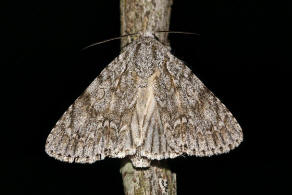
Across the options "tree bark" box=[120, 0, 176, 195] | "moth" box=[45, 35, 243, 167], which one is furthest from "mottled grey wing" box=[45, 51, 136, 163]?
"tree bark" box=[120, 0, 176, 195]

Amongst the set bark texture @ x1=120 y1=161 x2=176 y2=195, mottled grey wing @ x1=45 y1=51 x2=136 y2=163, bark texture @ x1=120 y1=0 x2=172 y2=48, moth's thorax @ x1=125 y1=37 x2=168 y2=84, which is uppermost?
bark texture @ x1=120 y1=0 x2=172 y2=48

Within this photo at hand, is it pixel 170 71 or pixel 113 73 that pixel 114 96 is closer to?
pixel 113 73

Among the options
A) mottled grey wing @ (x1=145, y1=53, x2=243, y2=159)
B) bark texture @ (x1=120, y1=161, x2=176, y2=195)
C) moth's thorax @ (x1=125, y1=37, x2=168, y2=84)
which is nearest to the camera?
mottled grey wing @ (x1=145, y1=53, x2=243, y2=159)

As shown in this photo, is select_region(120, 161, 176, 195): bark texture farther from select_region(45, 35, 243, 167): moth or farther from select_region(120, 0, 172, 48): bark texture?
select_region(120, 0, 172, 48): bark texture

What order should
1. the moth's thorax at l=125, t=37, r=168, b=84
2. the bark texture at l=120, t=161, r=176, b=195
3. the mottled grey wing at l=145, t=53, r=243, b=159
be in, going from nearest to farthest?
the mottled grey wing at l=145, t=53, r=243, b=159 < the bark texture at l=120, t=161, r=176, b=195 < the moth's thorax at l=125, t=37, r=168, b=84

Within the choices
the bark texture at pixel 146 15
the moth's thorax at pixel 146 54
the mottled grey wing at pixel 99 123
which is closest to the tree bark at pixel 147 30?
the bark texture at pixel 146 15

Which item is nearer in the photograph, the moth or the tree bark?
the moth

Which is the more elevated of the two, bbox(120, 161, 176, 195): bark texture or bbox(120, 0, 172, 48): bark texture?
bbox(120, 0, 172, 48): bark texture
